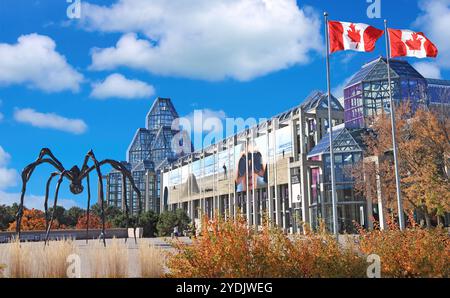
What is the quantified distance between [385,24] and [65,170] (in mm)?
18492

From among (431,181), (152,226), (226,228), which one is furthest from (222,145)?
(226,228)

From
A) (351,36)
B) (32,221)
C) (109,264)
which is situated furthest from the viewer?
(32,221)

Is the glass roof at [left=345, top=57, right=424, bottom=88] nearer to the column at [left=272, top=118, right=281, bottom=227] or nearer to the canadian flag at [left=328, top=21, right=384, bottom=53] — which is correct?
the column at [left=272, top=118, right=281, bottom=227]

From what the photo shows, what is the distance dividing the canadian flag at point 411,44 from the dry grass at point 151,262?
731 inches

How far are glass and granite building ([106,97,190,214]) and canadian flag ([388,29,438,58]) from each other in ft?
320

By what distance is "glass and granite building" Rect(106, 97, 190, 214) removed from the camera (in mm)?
126250

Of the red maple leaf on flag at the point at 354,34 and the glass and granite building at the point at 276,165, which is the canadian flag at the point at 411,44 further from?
the glass and granite building at the point at 276,165

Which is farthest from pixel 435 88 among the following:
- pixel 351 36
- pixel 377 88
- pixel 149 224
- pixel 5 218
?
pixel 5 218

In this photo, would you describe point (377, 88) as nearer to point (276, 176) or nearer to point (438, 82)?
point (438, 82)

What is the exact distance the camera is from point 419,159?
1341 inches

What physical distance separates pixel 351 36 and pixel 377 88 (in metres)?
39.0

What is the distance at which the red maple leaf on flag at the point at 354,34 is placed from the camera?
24109mm
